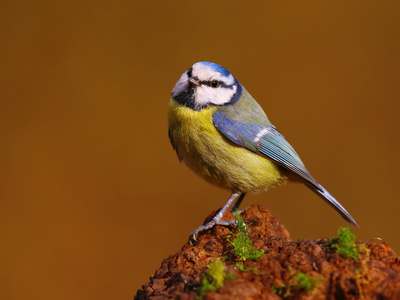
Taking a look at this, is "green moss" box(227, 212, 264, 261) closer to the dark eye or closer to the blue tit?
the blue tit

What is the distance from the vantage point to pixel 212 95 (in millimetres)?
2146

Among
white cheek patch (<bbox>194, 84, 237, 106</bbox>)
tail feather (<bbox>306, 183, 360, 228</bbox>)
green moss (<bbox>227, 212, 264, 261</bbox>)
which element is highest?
white cheek patch (<bbox>194, 84, 237, 106</bbox>)

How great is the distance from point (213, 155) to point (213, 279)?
3.09ft

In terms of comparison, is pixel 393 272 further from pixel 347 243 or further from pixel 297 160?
pixel 297 160

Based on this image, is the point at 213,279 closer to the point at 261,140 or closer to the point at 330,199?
the point at 261,140

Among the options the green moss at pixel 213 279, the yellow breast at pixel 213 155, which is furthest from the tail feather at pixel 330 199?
the green moss at pixel 213 279

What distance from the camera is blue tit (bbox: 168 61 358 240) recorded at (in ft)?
6.82

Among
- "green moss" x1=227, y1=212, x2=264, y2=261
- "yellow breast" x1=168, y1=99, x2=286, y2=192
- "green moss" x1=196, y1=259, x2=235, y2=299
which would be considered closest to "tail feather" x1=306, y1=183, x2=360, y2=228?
"yellow breast" x1=168, y1=99, x2=286, y2=192

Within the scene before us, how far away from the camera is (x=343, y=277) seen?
1.21 meters

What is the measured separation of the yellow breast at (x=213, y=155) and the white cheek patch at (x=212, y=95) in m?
0.04

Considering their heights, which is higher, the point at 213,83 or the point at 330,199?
the point at 213,83

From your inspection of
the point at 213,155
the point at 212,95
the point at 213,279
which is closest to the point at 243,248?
the point at 213,279

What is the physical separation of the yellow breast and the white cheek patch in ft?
0.14

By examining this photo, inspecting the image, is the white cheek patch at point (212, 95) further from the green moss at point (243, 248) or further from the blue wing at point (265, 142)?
the green moss at point (243, 248)
